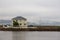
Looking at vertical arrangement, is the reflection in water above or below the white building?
below

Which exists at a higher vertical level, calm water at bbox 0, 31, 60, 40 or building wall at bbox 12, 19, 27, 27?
building wall at bbox 12, 19, 27, 27

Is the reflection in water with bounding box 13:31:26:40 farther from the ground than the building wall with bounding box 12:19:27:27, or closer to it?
closer to it

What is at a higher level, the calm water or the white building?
the white building

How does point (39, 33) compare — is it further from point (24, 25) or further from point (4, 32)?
point (4, 32)

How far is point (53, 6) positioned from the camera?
883 millimetres

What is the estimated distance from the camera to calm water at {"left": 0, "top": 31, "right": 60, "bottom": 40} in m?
0.89

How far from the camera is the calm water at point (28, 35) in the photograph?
0.89m

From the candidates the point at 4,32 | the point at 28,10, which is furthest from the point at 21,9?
the point at 4,32

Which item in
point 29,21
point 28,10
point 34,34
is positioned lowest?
point 34,34

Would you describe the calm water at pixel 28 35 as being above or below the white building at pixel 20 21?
below

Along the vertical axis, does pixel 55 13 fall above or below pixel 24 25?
above

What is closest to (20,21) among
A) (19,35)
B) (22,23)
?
(22,23)

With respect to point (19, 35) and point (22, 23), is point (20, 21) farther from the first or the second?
point (19, 35)

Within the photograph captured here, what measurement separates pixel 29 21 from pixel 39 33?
15 centimetres
